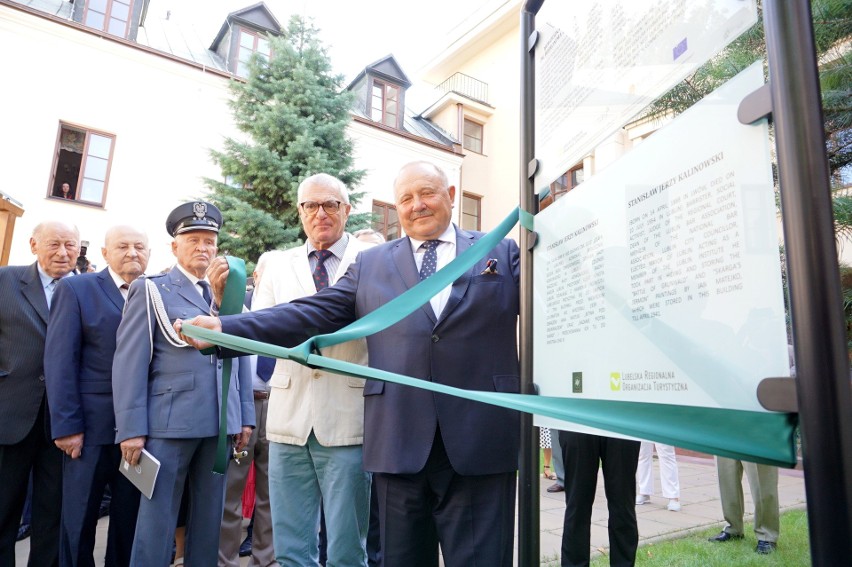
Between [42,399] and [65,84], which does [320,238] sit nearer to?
[42,399]

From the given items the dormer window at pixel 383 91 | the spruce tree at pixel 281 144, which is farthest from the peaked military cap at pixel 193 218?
the dormer window at pixel 383 91

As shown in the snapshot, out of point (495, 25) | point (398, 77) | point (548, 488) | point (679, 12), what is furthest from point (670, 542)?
point (495, 25)

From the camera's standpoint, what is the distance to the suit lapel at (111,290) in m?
3.48

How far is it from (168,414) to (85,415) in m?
0.77

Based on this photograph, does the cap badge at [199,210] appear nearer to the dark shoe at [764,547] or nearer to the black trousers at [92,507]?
the black trousers at [92,507]

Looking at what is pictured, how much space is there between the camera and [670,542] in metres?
4.34

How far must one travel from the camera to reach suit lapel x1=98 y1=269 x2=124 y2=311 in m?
3.48

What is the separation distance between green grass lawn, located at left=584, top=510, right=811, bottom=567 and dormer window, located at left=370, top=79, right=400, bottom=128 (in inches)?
529

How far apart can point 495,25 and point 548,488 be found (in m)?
16.4

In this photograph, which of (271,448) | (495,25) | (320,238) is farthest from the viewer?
(495,25)

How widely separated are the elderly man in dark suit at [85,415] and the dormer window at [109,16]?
1088 cm

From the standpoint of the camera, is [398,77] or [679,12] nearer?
[679,12]

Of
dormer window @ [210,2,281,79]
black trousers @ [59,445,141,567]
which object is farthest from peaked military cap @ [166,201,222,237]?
dormer window @ [210,2,281,79]

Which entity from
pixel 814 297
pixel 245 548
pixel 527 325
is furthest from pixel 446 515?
pixel 245 548
